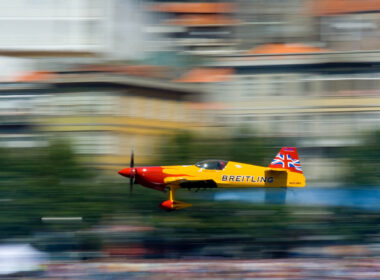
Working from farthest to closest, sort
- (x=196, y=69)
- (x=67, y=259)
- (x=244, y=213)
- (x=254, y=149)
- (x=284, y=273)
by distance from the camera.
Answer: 1. (x=196, y=69)
2. (x=254, y=149)
3. (x=244, y=213)
4. (x=67, y=259)
5. (x=284, y=273)

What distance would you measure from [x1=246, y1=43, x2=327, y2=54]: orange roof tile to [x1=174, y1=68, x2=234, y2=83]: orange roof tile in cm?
168

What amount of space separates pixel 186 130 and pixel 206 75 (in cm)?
879

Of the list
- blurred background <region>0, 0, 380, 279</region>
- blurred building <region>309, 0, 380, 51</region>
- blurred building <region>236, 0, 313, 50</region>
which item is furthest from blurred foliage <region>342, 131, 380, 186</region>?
blurred building <region>236, 0, 313, 50</region>

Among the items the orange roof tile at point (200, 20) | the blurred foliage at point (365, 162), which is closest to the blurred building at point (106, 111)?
the blurred foliage at point (365, 162)

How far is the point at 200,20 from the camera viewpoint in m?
35.2

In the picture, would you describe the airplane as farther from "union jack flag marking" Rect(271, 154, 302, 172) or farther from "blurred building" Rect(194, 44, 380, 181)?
"blurred building" Rect(194, 44, 380, 181)

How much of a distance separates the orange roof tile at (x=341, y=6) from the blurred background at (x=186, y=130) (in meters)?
0.08

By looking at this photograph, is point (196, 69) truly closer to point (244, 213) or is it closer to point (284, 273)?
point (244, 213)

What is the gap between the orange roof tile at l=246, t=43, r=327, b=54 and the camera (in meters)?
31.3

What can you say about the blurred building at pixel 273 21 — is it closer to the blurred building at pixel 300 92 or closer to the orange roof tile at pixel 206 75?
the blurred building at pixel 300 92

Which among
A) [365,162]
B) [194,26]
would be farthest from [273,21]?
[365,162]

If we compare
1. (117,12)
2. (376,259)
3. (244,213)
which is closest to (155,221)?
(244,213)

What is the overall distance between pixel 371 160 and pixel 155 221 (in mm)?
Answer: 8192

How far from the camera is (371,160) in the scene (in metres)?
21.0
